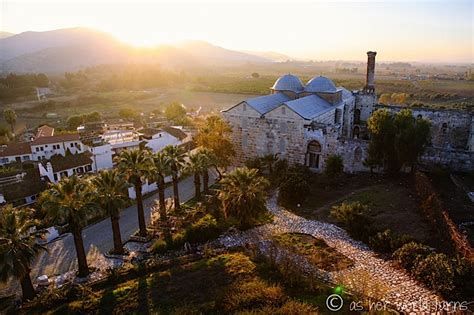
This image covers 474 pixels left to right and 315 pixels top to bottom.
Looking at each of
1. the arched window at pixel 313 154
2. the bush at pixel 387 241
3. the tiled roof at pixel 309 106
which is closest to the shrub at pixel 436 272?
the bush at pixel 387 241

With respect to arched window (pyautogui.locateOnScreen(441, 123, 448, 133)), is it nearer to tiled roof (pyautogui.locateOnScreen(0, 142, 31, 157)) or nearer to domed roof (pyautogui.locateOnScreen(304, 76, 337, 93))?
domed roof (pyautogui.locateOnScreen(304, 76, 337, 93))

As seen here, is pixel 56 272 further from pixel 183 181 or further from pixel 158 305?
pixel 183 181

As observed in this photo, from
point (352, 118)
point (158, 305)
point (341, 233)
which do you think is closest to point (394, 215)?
point (341, 233)

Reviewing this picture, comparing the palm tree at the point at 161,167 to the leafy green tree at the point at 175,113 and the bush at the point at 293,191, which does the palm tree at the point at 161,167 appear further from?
the leafy green tree at the point at 175,113

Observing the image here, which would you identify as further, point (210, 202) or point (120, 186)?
point (210, 202)

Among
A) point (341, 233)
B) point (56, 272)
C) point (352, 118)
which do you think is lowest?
point (56, 272)

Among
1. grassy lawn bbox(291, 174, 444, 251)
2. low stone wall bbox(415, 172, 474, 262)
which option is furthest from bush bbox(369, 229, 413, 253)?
low stone wall bbox(415, 172, 474, 262)

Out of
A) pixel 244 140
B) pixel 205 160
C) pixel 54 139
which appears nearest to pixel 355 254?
pixel 205 160
